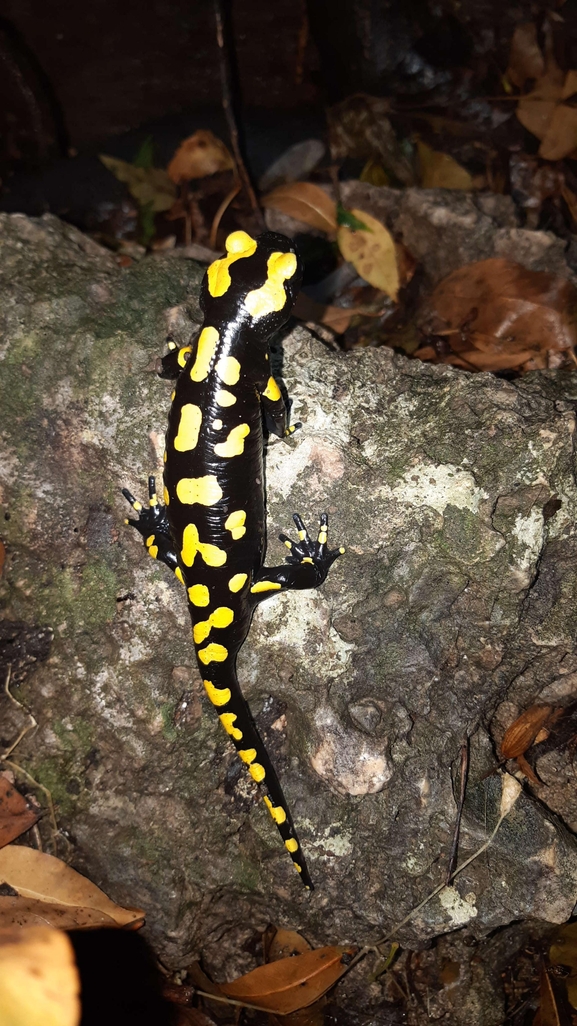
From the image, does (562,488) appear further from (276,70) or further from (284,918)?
(276,70)

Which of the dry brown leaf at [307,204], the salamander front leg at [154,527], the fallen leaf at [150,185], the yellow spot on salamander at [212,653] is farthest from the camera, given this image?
the fallen leaf at [150,185]

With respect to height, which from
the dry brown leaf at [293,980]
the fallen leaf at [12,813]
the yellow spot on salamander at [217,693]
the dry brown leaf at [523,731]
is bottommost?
the dry brown leaf at [293,980]

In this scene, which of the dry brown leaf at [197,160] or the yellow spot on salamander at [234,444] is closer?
the yellow spot on salamander at [234,444]

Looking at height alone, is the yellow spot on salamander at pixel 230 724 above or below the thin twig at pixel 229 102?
below

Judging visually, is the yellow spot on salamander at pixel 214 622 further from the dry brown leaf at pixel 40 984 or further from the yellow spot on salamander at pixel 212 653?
the dry brown leaf at pixel 40 984

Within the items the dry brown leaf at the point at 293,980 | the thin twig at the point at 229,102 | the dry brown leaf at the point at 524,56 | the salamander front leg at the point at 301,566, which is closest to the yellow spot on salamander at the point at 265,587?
the salamander front leg at the point at 301,566

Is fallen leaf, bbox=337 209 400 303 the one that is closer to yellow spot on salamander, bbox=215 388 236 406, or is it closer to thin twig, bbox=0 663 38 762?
yellow spot on salamander, bbox=215 388 236 406
